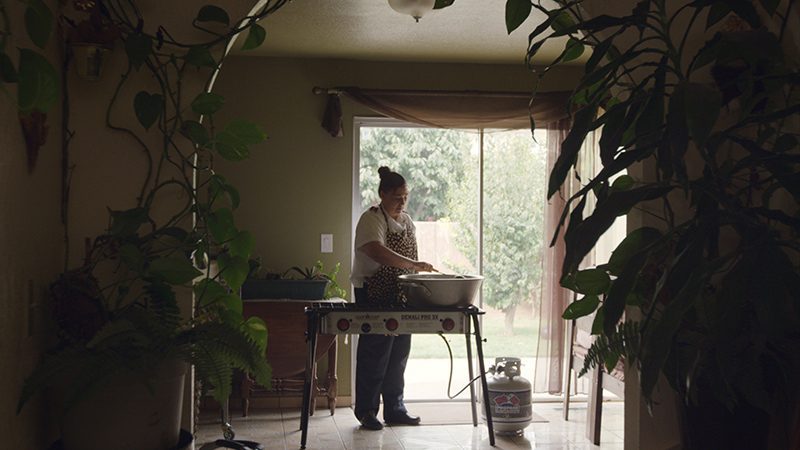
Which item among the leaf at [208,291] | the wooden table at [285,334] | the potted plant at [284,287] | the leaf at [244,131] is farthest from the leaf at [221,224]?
the potted plant at [284,287]

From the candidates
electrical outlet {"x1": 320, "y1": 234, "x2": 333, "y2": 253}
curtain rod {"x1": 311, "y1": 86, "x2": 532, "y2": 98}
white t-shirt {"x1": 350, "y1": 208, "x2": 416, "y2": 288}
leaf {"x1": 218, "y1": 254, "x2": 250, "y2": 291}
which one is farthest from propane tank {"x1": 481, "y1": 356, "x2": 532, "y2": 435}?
leaf {"x1": 218, "y1": 254, "x2": 250, "y2": 291}

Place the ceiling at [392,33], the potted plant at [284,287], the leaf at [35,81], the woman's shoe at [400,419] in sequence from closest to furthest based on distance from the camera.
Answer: the leaf at [35,81] < the ceiling at [392,33] < the woman's shoe at [400,419] < the potted plant at [284,287]

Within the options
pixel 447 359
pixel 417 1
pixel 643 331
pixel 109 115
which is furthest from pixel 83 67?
pixel 447 359

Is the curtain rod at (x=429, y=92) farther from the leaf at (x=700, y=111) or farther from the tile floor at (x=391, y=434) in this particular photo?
the leaf at (x=700, y=111)

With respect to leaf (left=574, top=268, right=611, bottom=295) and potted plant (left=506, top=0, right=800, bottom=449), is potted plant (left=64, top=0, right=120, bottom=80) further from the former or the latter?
leaf (left=574, top=268, right=611, bottom=295)

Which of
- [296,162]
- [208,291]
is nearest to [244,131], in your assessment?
[208,291]

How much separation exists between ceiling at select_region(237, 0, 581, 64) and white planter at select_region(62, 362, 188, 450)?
8.24 feet

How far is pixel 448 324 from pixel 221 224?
213 centimetres

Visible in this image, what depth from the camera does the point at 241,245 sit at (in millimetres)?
2811

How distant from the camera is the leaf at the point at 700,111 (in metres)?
1.79

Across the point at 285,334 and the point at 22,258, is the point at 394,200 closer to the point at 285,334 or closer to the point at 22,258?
the point at 285,334

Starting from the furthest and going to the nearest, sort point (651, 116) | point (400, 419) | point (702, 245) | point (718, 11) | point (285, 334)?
point (285, 334) → point (400, 419) → point (718, 11) → point (651, 116) → point (702, 245)

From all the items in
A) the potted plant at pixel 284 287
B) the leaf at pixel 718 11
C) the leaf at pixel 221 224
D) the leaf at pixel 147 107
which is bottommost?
the potted plant at pixel 284 287

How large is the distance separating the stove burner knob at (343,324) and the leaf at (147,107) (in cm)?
211
